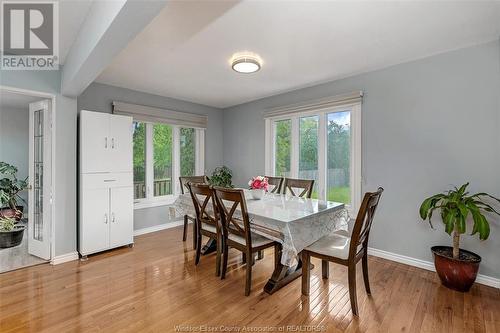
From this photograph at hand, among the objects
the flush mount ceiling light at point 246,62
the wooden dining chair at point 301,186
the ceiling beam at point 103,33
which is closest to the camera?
the ceiling beam at point 103,33

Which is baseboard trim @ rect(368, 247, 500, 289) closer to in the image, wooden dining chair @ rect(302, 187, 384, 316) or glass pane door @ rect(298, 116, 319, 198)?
wooden dining chair @ rect(302, 187, 384, 316)

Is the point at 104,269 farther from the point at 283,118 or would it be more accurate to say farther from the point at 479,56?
the point at 479,56

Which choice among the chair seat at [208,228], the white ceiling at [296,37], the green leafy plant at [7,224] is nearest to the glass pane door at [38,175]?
the green leafy plant at [7,224]

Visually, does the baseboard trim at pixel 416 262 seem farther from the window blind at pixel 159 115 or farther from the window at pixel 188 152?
the window blind at pixel 159 115

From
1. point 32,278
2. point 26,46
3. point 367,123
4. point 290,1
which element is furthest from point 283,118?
point 32,278

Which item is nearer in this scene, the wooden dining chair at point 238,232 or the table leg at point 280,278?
the wooden dining chair at point 238,232

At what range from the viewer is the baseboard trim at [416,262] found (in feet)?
7.98

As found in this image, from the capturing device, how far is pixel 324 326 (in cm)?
186

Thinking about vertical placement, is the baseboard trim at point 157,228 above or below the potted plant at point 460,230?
below

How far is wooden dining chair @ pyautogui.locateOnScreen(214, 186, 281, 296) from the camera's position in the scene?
2.21 metres

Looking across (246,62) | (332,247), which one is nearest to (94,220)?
(246,62)

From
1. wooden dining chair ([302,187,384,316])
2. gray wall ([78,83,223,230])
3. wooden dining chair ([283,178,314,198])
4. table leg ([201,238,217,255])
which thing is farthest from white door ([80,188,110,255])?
wooden dining chair ([302,187,384,316])

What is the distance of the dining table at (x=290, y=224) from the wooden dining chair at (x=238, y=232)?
97mm

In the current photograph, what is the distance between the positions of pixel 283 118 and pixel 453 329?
3.31 metres
